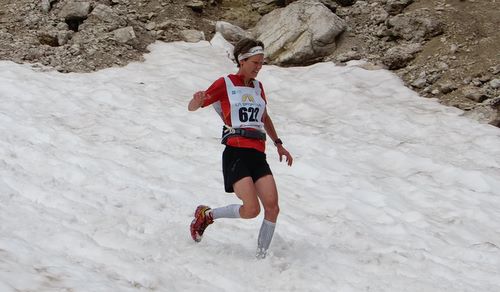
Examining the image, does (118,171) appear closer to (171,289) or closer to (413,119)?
(171,289)

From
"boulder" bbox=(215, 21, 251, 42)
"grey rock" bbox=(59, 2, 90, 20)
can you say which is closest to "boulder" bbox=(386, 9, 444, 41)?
"boulder" bbox=(215, 21, 251, 42)

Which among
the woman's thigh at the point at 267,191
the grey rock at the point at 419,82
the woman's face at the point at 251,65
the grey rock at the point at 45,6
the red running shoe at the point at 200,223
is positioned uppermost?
the woman's face at the point at 251,65

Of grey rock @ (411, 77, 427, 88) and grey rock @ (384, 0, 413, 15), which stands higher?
grey rock @ (384, 0, 413, 15)

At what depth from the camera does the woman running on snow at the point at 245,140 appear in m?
5.37

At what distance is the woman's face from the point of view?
5.56 metres

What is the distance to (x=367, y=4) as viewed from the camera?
17.4 meters

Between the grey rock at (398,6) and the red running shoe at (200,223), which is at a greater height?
the grey rock at (398,6)

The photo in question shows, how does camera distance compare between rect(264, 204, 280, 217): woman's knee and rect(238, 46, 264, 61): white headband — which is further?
rect(238, 46, 264, 61): white headband

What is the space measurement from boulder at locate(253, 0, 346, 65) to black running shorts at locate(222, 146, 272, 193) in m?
9.86

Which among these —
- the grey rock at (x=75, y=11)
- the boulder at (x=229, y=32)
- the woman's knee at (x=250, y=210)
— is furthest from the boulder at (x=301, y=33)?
the woman's knee at (x=250, y=210)

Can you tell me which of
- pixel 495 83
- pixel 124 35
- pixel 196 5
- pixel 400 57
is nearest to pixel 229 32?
pixel 196 5

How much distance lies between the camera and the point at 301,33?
50.4ft

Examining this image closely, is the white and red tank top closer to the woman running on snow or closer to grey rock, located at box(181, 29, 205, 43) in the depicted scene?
the woman running on snow

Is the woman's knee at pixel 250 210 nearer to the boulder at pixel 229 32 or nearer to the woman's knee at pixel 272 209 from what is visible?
the woman's knee at pixel 272 209
